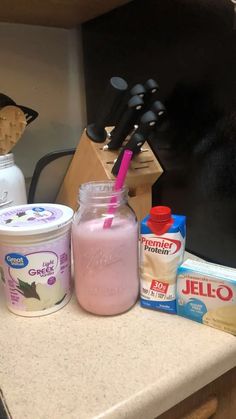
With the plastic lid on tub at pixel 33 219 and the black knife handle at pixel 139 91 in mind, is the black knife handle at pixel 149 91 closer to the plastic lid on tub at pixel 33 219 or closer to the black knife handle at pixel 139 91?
the black knife handle at pixel 139 91

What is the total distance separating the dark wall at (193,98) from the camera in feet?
1.93

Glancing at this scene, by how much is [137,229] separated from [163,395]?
0.75ft

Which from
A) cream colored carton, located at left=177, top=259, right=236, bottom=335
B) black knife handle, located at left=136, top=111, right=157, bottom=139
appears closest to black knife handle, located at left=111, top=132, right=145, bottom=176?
black knife handle, located at left=136, top=111, right=157, bottom=139

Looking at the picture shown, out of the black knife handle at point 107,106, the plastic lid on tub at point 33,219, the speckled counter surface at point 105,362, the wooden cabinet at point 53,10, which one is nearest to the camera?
the speckled counter surface at point 105,362

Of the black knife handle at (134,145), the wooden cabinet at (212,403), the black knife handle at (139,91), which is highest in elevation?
the black knife handle at (139,91)

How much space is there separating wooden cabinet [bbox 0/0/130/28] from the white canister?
332mm

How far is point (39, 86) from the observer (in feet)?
2.97

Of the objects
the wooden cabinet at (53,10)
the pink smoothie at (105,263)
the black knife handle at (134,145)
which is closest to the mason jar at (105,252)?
the pink smoothie at (105,263)

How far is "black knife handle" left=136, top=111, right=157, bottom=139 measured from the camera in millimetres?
576

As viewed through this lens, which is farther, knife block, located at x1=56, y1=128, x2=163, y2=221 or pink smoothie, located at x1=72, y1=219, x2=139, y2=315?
knife block, located at x1=56, y1=128, x2=163, y2=221

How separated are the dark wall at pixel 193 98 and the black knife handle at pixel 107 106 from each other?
0.12 meters

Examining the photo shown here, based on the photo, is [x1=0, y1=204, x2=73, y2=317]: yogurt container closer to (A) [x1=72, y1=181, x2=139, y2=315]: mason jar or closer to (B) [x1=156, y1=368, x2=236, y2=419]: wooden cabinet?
(A) [x1=72, y1=181, x2=139, y2=315]: mason jar

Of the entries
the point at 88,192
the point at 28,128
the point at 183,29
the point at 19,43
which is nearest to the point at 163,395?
the point at 88,192

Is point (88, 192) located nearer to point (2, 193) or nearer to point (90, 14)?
point (2, 193)
